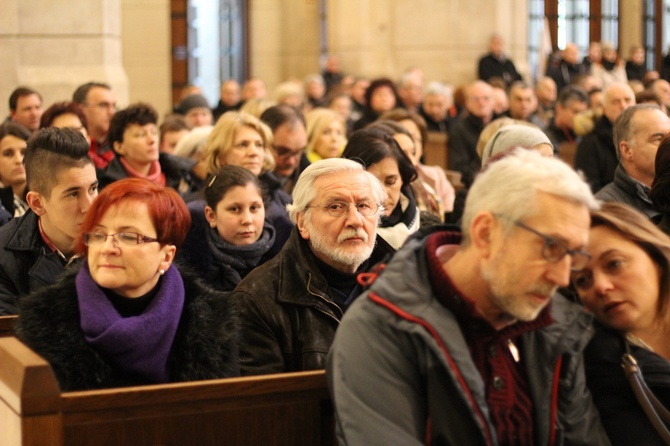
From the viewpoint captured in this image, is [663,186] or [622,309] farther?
[663,186]

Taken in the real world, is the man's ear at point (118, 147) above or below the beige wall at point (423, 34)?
below

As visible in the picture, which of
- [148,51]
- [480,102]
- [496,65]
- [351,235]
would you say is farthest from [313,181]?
[148,51]

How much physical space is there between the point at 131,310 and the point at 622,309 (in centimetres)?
142

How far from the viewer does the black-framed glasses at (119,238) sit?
352 centimetres

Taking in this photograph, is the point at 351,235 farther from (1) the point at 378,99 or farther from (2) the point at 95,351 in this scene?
(1) the point at 378,99

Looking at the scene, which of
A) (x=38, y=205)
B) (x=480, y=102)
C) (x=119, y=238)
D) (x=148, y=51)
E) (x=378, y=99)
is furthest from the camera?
(x=148, y=51)

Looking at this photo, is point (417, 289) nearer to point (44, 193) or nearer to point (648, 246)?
point (648, 246)

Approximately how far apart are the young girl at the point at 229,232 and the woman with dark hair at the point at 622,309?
218cm

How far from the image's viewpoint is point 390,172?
557cm

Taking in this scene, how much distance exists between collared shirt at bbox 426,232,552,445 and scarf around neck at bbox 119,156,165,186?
4246 millimetres

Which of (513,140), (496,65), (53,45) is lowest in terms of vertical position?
(513,140)

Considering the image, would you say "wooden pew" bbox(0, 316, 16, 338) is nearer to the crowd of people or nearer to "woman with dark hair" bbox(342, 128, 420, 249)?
the crowd of people

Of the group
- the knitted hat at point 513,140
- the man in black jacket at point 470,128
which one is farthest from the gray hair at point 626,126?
the man in black jacket at point 470,128

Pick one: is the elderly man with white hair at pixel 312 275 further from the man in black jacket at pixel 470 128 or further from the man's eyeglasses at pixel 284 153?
the man in black jacket at pixel 470 128
